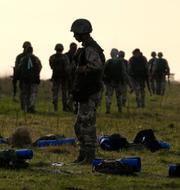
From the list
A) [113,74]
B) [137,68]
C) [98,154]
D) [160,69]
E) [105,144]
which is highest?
[160,69]

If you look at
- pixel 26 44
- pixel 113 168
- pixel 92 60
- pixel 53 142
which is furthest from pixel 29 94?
pixel 113 168

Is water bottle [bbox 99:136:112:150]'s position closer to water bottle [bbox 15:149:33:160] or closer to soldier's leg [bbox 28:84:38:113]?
water bottle [bbox 15:149:33:160]

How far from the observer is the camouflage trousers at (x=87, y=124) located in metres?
14.3

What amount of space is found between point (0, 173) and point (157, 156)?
4.28 metres

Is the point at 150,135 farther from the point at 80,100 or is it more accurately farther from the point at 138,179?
the point at 138,179

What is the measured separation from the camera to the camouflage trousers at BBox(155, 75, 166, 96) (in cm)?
3744

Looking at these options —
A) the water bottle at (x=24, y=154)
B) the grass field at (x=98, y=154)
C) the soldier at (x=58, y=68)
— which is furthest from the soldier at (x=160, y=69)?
the water bottle at (x=24, y=154)

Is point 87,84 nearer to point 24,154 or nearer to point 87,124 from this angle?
point 87,124

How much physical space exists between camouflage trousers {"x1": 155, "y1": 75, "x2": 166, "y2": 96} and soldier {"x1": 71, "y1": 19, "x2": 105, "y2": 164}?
899 inches

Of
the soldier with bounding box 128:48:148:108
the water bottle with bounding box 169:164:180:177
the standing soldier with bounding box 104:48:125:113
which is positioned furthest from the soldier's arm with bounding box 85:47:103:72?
the soldier with bounding box 128:48:148:108

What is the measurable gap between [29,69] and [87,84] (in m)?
12.8

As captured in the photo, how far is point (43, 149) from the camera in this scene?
1678 centimetres

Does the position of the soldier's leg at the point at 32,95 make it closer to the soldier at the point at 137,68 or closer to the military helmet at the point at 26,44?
the military helmet at the point at 26,44

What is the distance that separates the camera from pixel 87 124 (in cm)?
1437
